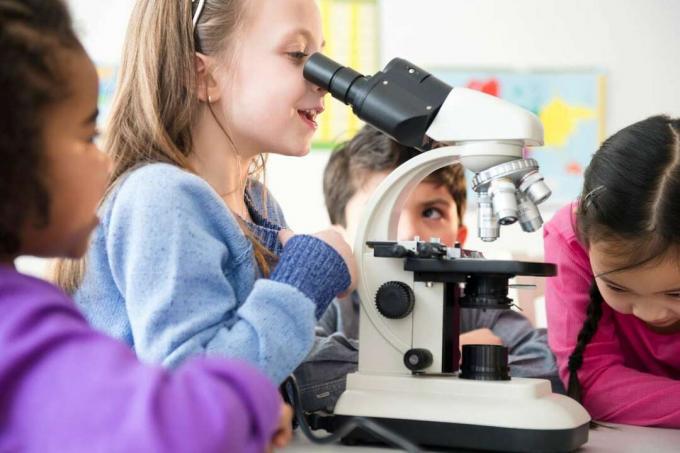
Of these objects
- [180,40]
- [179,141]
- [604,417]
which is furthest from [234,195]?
[604,417]

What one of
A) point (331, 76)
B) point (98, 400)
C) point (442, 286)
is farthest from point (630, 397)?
point (98, 400)

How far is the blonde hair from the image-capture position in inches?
48.1

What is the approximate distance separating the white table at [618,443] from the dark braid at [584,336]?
0.08m

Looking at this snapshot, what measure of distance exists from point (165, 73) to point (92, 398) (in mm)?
736

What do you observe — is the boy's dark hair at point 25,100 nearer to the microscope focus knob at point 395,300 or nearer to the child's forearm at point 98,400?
the child's forearm at point 98,400

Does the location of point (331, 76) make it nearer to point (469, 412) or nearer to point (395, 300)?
point (395, 300)

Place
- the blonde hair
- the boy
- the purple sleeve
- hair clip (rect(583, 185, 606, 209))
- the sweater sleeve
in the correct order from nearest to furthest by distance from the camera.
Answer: the purple sleeve → the sweater sleeve → the blonde hair → hair clip (rect(583, 185, 606, 209)) → the boy

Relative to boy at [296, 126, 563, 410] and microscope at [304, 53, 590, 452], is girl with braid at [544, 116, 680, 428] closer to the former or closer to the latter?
boy at [296, 126, 563, 410]

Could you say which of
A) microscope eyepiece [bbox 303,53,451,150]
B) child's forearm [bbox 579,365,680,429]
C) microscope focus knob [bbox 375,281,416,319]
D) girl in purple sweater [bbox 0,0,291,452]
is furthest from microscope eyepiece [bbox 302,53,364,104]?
child's forearm [bbox 579,365,680,429]

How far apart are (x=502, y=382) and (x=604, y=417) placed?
1.26 ft

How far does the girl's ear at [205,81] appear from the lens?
1271mm

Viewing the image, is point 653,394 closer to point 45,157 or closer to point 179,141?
point 179,141

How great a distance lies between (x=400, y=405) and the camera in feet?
3.44

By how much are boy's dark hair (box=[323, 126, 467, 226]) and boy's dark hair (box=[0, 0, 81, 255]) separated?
1.32 meters
